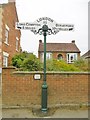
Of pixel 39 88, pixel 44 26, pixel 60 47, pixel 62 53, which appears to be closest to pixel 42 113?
pixel 39 88

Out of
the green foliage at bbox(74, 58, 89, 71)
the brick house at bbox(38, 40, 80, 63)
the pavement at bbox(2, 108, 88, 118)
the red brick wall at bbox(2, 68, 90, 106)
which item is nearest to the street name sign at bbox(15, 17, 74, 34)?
the red brick wall at bbox(2, 68, 90, 106)

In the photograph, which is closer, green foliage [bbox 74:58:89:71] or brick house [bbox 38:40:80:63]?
green foliage [bbox 74:58:89:71]

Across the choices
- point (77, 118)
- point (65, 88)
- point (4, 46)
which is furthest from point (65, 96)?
point (4, 46)

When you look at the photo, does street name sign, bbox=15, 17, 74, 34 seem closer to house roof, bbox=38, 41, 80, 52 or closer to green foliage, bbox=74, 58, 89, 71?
green foliage, bbox=74, 58, 89, 71

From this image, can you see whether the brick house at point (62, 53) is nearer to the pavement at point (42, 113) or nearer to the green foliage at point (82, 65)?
the green foliage at point (82, 65)

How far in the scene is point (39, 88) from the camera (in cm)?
895

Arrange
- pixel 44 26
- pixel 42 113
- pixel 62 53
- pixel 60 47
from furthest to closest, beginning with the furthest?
1. pixel 60 47
2. pixel 62 53
3. pixel 44 26
4. pixel 42 113

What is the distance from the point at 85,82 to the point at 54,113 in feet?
6.83

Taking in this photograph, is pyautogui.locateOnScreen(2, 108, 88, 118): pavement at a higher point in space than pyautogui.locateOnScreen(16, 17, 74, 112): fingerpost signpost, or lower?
lower

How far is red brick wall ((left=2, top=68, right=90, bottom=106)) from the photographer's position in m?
8.85

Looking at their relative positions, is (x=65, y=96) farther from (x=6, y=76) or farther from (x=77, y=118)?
(x=6, y=76)

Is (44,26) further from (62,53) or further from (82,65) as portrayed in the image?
(62,53)

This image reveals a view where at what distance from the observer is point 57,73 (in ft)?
29.5

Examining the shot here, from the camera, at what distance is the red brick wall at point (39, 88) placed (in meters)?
8.85
